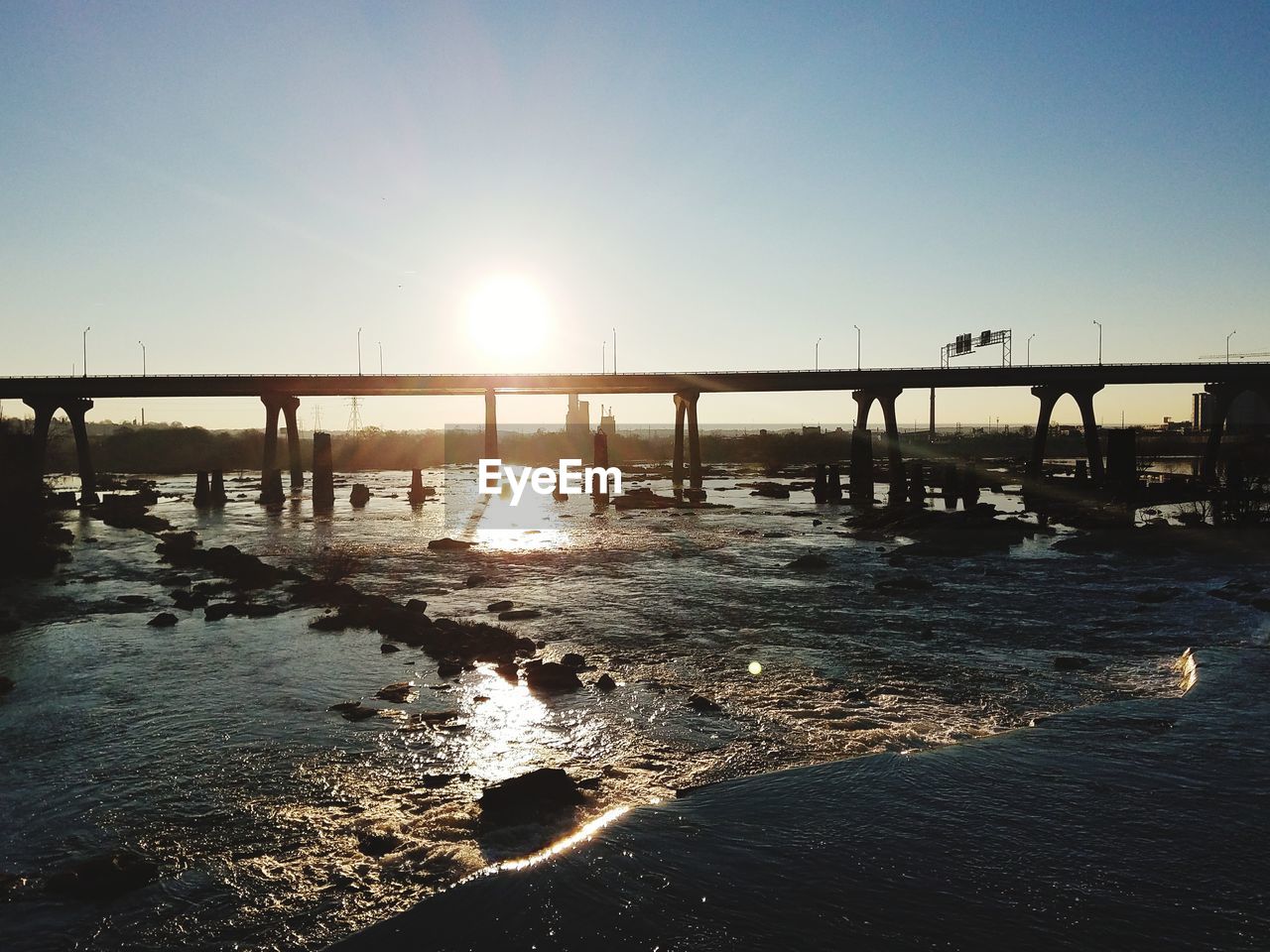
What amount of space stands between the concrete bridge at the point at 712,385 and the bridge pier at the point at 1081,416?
10cm

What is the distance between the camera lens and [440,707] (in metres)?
15.6

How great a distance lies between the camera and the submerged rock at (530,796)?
1088 cm

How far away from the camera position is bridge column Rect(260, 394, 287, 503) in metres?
73.5

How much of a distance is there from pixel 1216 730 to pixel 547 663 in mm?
12393

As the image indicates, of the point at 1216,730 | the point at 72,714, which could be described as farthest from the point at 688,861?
the point at 72,714

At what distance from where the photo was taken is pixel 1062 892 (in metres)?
8.77

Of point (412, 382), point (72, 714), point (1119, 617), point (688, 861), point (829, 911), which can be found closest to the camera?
point (829, 911)

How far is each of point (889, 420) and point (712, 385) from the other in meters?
18.3

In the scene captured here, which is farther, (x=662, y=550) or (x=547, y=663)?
(x=662, y=550)

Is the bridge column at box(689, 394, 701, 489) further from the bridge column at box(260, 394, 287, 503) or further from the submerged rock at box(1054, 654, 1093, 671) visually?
the submerged rock at box(1054, 654, 1093, 671)

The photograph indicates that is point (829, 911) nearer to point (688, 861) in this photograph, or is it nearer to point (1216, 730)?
point (688, 861)

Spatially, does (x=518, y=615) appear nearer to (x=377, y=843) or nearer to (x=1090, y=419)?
(x=377, y=843)

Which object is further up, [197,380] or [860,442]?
[197,380]

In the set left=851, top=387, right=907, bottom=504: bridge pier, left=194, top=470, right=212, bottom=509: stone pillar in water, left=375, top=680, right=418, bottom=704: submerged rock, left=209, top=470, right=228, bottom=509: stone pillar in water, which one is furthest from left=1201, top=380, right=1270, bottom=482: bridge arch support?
left=194, top=470, right=212, bottom=509: stone pillar in water
